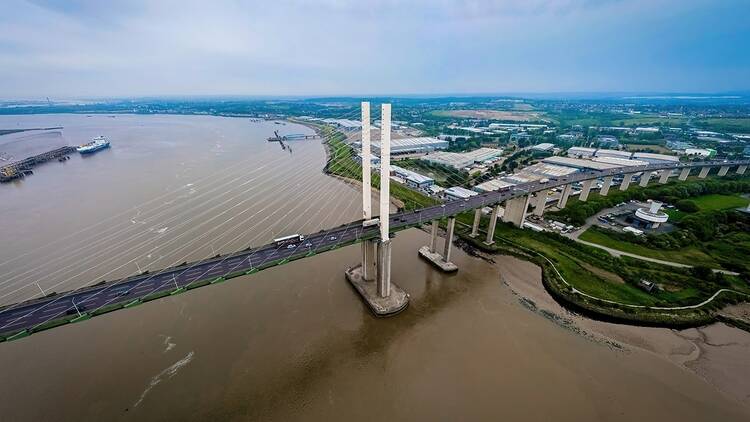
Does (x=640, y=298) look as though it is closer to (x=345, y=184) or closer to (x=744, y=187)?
(x=345, y=184)

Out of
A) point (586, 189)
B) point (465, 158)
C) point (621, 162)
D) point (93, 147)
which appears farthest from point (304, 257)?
point (93, 147)

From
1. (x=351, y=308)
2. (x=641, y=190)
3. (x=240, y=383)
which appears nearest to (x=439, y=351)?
(x=351, y=308)

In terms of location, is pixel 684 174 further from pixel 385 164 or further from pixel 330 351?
pixel 330 351

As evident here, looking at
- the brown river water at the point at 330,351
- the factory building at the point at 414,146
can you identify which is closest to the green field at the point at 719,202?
the brown river water at the point at 330,351

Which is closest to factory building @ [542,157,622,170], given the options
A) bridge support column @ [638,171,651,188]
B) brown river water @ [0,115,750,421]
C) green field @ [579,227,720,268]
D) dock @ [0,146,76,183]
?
bridge support column @ [638,171,651,188]

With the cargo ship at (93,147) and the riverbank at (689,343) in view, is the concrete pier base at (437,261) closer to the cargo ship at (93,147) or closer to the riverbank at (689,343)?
the riverbank at (689,343)

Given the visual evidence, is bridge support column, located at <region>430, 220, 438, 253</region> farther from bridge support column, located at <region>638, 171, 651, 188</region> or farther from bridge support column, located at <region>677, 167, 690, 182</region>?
bridge support column, located at <region>677, 167, 690, 182</region>
